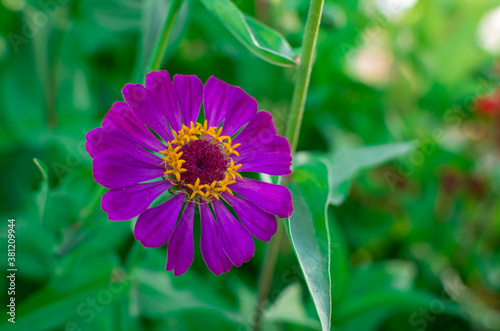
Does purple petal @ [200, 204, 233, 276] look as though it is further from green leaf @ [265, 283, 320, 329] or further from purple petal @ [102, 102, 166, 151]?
green leaf @ [265, 283, 320, 329]

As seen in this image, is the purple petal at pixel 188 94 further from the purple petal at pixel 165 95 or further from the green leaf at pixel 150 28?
the green leaf at pixel 150 28

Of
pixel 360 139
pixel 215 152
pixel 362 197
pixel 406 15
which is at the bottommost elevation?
pixel 362 197

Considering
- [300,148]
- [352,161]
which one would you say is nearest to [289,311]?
[352,161]

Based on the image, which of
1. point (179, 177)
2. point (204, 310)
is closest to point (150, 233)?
point (179, 177)

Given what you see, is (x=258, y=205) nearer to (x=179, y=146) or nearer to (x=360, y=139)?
(x=179, y=146)

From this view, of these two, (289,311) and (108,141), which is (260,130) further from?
(289,311)

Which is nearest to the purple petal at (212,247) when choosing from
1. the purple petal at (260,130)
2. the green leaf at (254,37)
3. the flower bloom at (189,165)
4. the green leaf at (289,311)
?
the flower bloom at (189,165)
